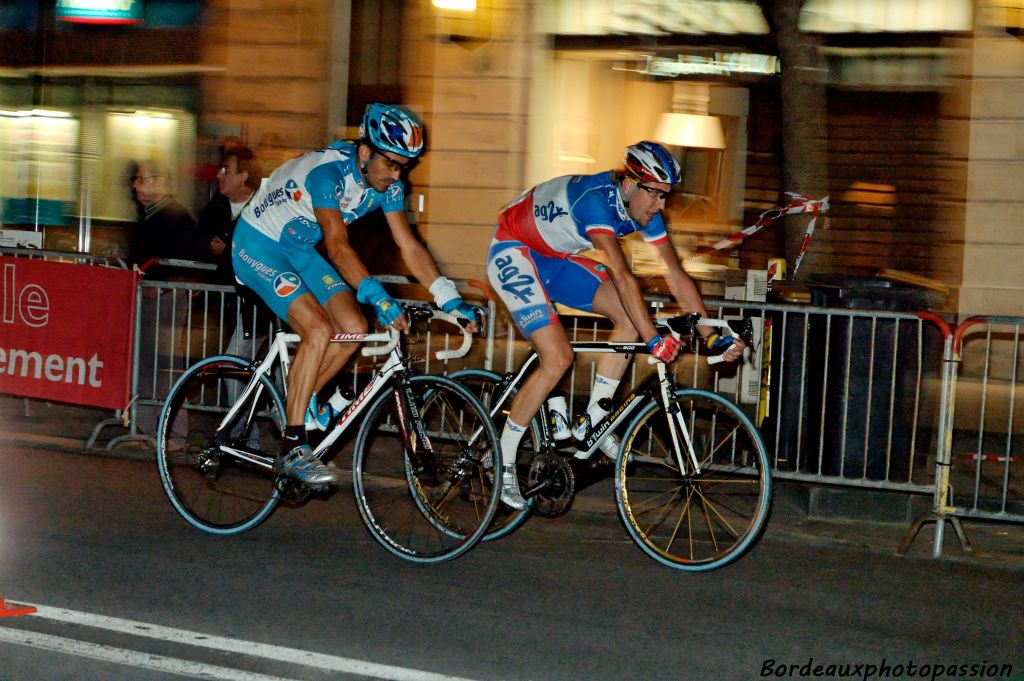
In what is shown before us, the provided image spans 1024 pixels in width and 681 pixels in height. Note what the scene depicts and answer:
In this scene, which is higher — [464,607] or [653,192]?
[653,192]

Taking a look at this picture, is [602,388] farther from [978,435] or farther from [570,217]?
[978,435]

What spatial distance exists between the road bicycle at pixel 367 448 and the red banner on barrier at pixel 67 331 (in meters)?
2.09

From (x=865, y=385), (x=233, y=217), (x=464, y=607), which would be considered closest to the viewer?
(x=464, y=607)

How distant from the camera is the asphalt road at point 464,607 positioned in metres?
4.88

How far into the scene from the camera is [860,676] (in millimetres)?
4852

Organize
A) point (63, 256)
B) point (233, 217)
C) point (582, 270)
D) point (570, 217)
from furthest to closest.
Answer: point (63, 256), point (233, 217), point (582, 270), point (570, 217)

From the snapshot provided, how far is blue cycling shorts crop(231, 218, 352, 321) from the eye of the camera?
6.50 m

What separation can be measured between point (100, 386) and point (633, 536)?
14.9 ft

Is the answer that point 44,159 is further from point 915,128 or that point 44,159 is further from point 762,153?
point 915,128

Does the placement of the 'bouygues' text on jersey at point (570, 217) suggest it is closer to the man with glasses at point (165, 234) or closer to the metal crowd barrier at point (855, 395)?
the metal crowd barrier at point (855, 395)

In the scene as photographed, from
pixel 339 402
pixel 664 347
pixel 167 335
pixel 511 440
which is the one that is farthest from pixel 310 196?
pixel 167 335

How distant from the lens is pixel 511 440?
6527 millimetres

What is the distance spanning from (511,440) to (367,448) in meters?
0.71

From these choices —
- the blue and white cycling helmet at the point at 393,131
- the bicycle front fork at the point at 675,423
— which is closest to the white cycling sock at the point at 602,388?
the bicycle front fork at the point at 675,423
